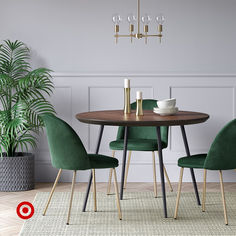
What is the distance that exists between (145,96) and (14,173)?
1.52m

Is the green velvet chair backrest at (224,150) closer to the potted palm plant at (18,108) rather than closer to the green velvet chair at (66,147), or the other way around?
the green velvet chair at (66,147)

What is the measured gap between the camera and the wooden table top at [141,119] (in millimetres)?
3357

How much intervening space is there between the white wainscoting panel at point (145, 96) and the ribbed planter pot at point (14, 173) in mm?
399

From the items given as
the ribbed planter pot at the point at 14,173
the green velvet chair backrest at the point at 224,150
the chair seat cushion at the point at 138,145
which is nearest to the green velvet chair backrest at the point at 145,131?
the chair seat cushion at the point at 138,145

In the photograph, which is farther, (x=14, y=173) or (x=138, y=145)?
(x=14, y=173)

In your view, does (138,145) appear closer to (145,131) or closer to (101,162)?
(145,131)

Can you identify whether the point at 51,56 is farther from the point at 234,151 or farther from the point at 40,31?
the point at 234,151

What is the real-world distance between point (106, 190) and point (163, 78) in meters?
1.27

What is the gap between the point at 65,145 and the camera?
3.33 meters

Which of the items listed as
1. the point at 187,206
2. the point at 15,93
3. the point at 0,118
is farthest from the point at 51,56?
the point at 187,206

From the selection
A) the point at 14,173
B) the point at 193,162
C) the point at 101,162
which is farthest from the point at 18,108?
the point at 193,162

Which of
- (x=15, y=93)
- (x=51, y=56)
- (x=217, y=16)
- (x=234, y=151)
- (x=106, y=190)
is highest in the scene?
(x=217, y=16)

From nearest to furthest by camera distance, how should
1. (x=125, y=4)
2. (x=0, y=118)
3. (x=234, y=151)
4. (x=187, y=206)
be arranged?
(x=234, y=151) < (x=187, y=206) < (x=0, y=118) < (x=125, y=4)

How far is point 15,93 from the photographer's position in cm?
462
